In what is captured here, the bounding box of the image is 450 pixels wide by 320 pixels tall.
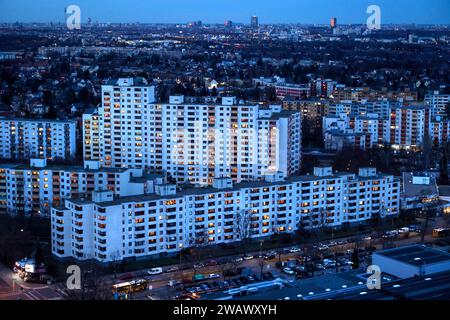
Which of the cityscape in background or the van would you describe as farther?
the van

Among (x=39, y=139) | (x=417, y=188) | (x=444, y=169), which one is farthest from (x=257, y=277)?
(x=39, y=139)

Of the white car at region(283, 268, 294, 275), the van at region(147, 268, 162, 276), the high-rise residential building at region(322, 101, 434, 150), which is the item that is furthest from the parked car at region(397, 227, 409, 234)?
the high-rise residential building at region(322, 101, 434, 150)

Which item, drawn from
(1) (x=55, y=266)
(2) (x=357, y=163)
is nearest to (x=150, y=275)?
(1) (x=55, y=266)

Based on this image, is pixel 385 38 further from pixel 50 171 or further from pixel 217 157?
pixel 50 171

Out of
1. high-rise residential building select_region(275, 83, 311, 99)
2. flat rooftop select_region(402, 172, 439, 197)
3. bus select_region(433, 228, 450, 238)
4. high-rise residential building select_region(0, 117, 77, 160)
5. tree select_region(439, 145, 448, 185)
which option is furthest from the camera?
high-rise residential building select_region(275, 83, 311, 99)

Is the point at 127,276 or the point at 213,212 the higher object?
the point at 213,212

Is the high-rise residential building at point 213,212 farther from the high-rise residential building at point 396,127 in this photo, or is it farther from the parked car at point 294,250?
the high-rise residential building at point 396,127

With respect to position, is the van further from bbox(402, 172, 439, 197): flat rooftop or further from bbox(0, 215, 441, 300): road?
bbox(402, 172, 439, 197): flat rooftop

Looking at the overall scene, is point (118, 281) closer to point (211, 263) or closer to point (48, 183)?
point (211, 263)
